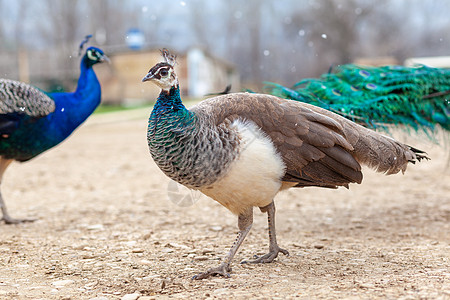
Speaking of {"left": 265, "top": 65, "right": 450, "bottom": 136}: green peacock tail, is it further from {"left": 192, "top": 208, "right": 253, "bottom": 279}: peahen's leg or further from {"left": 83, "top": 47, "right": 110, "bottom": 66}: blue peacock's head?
{"left": 83, "top": 47, "right": 110, "bottom": 66}: blue peacock's head

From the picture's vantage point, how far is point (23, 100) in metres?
4.84

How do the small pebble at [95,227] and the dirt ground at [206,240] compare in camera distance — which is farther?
the small pebble at [95,227]

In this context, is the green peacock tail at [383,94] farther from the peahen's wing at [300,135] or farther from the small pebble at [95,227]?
the small pebble at [95,227]

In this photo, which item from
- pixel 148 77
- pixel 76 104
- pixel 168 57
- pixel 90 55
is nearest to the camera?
pixel 148 77

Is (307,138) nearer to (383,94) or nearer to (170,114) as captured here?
(170,114)

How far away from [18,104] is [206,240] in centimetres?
224

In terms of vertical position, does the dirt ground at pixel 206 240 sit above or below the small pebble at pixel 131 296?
below

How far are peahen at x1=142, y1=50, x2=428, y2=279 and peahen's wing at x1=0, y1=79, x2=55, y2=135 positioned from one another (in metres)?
2.08

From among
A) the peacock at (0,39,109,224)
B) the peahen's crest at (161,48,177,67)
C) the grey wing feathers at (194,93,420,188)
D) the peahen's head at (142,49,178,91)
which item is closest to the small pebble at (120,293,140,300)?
the grey wing feathers at (194,93,420,188)

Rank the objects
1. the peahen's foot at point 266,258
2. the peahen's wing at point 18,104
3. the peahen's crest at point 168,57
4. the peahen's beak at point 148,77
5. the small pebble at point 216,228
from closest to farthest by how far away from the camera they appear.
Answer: the peahen's beak at point 148,77 < the peahen's crest at point 168,57 < the peahen's foot at point 266,258 < the peahen's wing at point 18,104 < the small pebble at point 216,228

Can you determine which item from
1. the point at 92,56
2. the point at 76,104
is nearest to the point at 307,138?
the point at 76,104

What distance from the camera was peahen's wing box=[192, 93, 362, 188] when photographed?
3.34 meters

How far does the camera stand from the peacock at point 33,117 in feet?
15.7

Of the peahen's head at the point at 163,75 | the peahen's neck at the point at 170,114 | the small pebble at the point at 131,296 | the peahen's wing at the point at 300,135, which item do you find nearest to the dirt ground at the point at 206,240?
the small pebble at the point at 131,296
